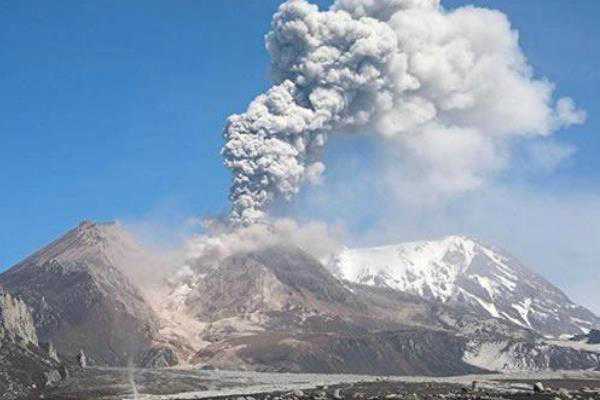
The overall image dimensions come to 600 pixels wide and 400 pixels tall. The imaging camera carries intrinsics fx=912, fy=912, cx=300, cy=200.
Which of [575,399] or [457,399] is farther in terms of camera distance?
[457,399]

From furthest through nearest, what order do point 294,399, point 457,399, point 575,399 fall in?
point 294,399 < point 457,399 < point 575,399

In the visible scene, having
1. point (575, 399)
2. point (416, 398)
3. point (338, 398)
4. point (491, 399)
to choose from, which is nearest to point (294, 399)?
point (338, 398)

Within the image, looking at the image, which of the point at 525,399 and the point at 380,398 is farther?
the point at 380,398

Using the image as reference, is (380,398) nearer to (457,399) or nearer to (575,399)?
(457,399)

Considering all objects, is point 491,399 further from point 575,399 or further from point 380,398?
point 380,398

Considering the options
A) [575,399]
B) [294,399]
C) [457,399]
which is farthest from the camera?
[294,399]

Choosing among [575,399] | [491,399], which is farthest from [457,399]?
[575,399]

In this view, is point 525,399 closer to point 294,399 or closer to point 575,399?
point 575,399
